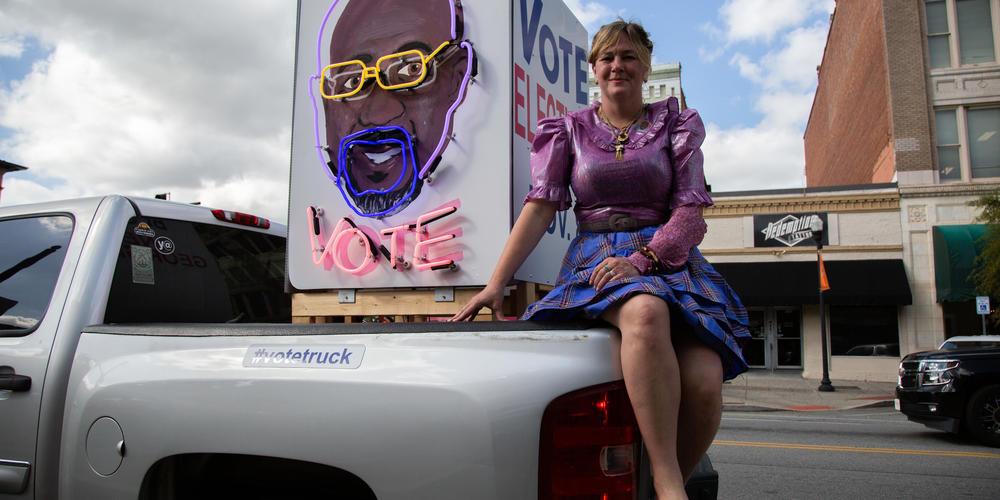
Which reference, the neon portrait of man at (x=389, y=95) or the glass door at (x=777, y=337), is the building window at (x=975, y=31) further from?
the neon portrait of man at (x=389, y=95)

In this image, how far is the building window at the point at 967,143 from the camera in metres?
16.6

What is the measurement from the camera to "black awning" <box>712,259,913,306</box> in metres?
16.3

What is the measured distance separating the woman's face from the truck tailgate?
919 mm

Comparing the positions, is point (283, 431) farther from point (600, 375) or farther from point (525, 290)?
point (525, 290)

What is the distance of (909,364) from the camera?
835 centimetres

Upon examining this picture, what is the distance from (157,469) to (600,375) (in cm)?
131

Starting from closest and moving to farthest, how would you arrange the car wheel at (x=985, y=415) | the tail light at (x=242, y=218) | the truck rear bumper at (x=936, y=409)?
1. the tail light at (x=242, y=218)
2. the car wheel at (x=985, y=415)
3. the truck rear bumper at (x=936, y=409)

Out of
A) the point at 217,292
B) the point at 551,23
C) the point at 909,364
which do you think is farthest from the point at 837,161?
the point at 217,292

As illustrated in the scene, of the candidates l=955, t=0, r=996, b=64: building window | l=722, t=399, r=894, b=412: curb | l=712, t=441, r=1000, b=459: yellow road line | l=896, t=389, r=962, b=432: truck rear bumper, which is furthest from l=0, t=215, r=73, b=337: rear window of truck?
l=955, t=0, r=996, b=64: building window

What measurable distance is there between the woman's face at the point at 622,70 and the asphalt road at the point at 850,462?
158 inches

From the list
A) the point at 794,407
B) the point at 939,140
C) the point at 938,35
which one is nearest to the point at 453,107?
the point at 794,407

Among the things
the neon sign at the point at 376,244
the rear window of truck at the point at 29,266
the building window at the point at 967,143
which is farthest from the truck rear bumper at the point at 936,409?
the building window at the point at 967,143

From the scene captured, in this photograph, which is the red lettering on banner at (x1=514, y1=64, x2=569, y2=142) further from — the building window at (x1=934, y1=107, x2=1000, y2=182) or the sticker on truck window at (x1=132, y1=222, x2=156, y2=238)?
the building window at (x1=934, y1=107, x2=1000, y2=182)

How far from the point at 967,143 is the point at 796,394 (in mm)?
8769
